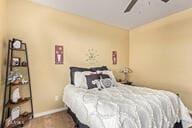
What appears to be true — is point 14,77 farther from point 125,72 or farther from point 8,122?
point 125,72

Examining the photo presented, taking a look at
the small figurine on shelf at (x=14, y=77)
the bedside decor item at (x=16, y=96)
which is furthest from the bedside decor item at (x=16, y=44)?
the bedside decor item at (x=16, y=96)

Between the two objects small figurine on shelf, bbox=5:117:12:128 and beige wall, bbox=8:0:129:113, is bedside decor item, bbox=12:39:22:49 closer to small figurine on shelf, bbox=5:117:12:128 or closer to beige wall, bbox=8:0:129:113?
beige wall, bbox=8:0:129:113

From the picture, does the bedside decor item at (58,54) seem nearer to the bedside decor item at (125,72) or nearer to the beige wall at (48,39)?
the beige wall at (48,39)

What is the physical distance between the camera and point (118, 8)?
342 centimetres

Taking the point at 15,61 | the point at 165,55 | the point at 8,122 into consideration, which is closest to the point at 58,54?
the point at 15,61

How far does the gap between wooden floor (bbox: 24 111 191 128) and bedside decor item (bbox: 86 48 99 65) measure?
156cm

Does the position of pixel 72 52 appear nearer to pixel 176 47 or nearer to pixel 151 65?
pixel 151 65

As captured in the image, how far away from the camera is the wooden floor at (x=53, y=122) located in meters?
2.57

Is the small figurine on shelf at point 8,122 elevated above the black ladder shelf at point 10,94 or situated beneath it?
situated beneath

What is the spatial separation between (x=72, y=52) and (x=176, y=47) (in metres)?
2.76

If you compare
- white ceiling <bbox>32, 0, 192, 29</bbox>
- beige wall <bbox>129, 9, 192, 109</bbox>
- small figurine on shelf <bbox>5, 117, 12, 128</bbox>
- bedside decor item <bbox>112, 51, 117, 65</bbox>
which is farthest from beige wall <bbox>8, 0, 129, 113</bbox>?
beige wall <bbox>129, 9, 192, 109</bbox>

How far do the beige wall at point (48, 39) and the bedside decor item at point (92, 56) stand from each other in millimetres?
117

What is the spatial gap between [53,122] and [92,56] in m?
2.01

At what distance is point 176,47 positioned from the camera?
3.64 meters
